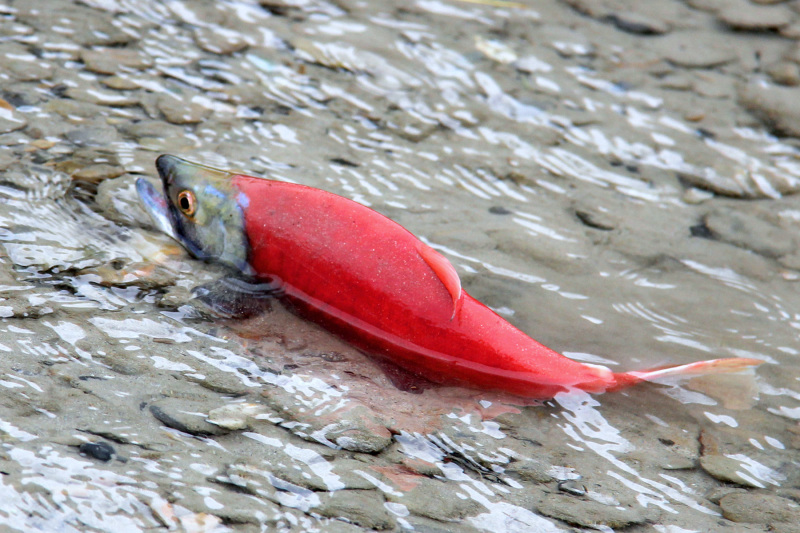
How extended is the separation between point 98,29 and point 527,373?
159 inches

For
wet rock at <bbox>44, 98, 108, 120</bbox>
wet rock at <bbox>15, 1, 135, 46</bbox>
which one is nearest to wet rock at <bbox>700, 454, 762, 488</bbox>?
wet rock at <bbox>44, 98, 108, 120</bbox>

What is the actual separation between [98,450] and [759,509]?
2386 mm

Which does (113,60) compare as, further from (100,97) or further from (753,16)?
(753,16)

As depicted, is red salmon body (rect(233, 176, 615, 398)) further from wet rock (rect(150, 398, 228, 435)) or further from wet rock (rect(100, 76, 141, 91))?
wet rock (rect(100, 76, 141, 91))

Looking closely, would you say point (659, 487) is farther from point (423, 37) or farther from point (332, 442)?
point (423, 37)

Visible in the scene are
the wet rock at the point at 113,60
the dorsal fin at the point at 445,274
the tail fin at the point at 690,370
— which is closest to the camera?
the dorsal fin at the point at 445,274

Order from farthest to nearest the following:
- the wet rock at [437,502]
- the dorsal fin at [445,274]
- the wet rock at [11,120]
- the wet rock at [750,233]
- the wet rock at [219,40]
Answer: the wet rock at [219,40], the wet rock at [750,233], the wet rock at [11,120], the dorsal fin at [445,274], the wet rock at [437,502]

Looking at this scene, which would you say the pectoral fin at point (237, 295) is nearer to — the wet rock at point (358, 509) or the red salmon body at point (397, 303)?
the red salmon body at point (397, 303)

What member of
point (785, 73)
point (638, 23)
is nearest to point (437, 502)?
point (785, 73)

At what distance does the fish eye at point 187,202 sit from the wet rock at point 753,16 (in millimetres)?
4967

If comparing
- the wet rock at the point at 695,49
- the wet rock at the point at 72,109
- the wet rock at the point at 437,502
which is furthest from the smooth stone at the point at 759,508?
the wet rock at the point at 695,49

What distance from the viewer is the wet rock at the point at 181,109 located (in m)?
4.88

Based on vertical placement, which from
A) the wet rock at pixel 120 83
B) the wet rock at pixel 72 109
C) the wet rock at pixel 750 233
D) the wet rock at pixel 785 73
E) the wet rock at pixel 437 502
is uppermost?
the wet rock at pixel 785 73

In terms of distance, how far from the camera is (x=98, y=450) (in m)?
2.61
